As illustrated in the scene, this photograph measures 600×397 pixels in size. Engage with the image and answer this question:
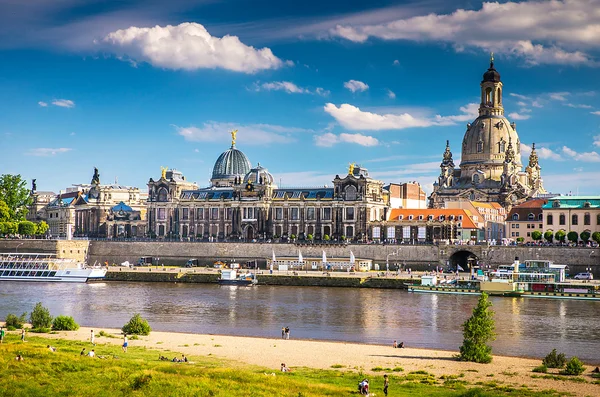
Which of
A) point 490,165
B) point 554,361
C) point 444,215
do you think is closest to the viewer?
point 554,361

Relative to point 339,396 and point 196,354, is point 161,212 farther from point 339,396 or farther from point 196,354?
point 339,396

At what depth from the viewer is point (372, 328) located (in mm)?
63688

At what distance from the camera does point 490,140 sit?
156m

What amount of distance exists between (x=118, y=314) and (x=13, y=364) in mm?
29894

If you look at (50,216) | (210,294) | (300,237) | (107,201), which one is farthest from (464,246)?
(50,216)

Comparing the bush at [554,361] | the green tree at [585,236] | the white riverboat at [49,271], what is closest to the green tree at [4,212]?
the white riverboat at [49,271]

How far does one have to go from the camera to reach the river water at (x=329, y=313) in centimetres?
5922

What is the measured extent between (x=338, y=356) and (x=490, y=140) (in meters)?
112

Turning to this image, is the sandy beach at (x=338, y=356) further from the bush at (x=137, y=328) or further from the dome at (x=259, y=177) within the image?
the dome at (x=259, y=177)

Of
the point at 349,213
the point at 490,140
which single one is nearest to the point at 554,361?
the point at 349,213

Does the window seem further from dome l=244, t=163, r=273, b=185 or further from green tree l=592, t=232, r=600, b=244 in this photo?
green tree l=592, t=232, r=600, b=244

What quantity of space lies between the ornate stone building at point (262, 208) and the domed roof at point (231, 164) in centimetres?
Result: 618

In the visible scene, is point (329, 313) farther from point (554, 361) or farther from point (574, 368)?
point (574, 368)

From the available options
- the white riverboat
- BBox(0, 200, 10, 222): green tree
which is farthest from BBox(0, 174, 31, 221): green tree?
the white riverboat
